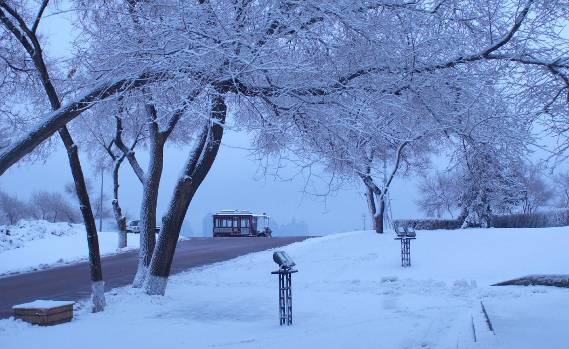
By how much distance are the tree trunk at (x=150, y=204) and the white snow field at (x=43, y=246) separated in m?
10.6

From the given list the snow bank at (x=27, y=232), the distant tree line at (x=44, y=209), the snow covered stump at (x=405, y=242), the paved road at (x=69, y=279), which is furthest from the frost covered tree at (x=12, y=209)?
the snow covered stump at (x=405, y=242)

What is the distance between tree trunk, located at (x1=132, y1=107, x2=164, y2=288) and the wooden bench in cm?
372

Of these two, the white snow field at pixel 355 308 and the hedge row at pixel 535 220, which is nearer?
the white snow field at pixel 355 308

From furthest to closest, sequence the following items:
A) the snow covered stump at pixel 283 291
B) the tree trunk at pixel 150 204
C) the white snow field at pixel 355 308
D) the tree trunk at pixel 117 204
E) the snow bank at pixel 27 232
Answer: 1. the tree trunk at pixel 117 204
2. the snow bank at pixel 27 232
3. the tree trunk at pixel 150 204
4. the snow covered stump at pixel 283 291
5. the white snow field at pixel 355 308

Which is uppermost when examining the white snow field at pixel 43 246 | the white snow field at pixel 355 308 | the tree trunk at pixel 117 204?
the tree trunk at pixel 117 204

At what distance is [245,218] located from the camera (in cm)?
6272

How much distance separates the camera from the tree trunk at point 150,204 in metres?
14.3

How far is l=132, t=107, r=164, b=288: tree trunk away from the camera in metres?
14.3

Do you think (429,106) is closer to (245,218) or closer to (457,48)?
(457,48)

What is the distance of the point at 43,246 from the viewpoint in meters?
32.1

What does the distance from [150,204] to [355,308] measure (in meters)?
5.53

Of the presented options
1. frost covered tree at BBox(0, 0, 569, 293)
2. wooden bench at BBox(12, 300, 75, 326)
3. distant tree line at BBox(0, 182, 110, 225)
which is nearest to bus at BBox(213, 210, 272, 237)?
distant tree line at BBox(0, 182, 110, 225)

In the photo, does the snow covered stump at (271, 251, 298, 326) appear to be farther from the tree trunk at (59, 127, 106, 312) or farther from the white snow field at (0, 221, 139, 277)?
Answer: the white snow field at (0, 221, 139, 277)

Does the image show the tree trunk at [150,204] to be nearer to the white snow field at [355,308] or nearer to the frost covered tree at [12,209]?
the white snow field at [355,308]
